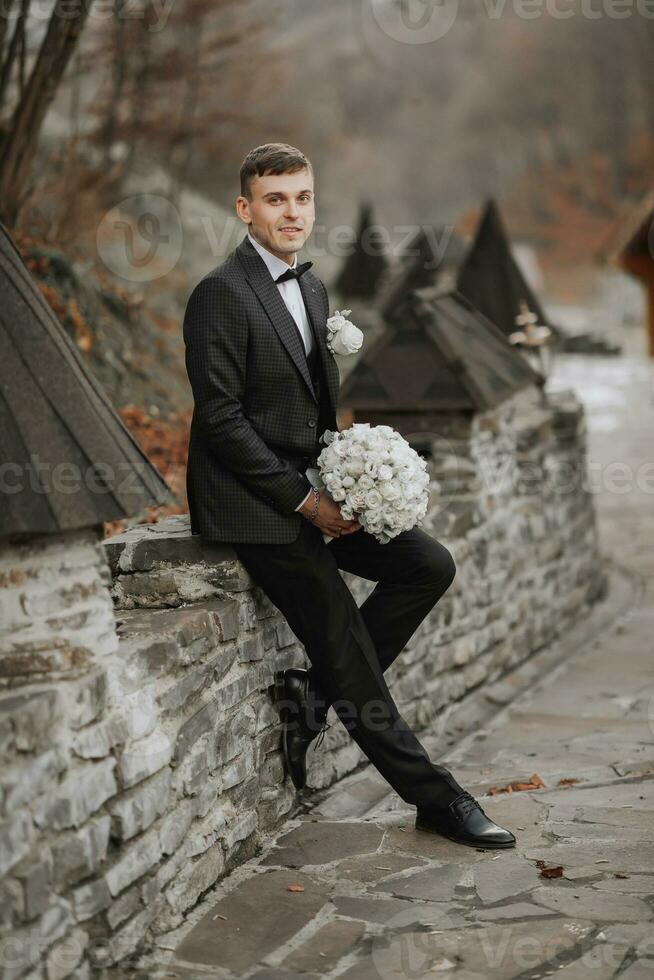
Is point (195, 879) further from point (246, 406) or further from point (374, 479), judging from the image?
point (246, 406)

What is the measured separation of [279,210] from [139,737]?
1634mm

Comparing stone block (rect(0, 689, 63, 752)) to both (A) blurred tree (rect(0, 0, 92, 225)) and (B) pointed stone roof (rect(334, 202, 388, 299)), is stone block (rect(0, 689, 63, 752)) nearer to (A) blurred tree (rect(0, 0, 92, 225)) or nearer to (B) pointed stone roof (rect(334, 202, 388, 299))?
(A) blurred tree (rect(0, 0, 92, 225))

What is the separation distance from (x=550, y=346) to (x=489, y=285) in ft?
2.14

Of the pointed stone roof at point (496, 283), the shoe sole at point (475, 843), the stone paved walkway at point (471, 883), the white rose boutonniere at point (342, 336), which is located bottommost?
the stone paved walkway at point (471, 883)

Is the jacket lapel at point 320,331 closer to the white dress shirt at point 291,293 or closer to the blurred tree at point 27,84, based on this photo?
the white dress shirt at point 291,293

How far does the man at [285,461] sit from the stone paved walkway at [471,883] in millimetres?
225

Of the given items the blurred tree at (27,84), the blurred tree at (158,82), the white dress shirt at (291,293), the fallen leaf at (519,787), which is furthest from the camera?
the blurred tree at (158,82)

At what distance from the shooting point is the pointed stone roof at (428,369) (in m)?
6.14

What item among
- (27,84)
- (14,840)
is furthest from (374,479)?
(27,84)

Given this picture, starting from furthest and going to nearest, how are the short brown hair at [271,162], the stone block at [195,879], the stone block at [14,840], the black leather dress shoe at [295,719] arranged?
the black leather dress shoe at [295,719], the short brown hair at [271,162], the stone block at [195,879], the stone block at [14,840]

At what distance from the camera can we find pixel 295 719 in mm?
3996

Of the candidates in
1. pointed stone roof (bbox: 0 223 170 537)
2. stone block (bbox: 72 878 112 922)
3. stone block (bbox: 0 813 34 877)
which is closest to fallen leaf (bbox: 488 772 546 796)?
stone block (bbox: 72 878 112 922)

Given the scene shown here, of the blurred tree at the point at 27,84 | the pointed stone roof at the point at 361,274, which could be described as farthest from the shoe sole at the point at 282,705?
the pointed stone roof at the point at 361,274

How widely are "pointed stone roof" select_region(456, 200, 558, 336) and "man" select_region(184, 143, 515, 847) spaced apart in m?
5.28
